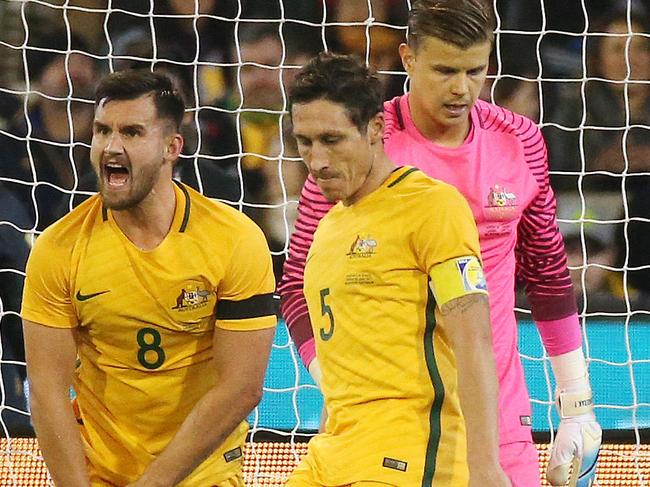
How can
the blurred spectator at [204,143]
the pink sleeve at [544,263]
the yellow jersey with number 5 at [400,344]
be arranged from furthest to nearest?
the blurred spectator at [204,143] < the pink sleeve at [544,263] < the yellow jersey with number 5 at [400,344]

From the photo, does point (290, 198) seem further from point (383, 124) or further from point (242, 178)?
point (383, 124)

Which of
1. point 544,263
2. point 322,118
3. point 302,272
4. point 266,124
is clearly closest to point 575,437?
point 544,263

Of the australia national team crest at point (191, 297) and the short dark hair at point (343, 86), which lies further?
the australia national team crest at point (191, 297)

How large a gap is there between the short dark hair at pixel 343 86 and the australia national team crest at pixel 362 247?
0.21m

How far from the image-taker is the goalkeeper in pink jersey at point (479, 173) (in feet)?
9.70

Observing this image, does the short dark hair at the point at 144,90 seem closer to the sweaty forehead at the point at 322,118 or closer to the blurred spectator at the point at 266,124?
the sweaty forehead at the point at 322,118

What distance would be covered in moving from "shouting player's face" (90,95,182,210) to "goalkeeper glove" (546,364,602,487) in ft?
3.93

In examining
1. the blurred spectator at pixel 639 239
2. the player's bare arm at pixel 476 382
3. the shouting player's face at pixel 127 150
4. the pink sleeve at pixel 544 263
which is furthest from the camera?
the blurred spectator at pixel 639 239

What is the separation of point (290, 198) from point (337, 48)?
663 mm

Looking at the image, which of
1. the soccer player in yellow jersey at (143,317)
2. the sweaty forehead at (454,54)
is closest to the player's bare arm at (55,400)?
the soccer player in yellow jersey at (143,317)

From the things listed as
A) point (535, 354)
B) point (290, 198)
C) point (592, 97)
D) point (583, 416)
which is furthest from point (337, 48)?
point (583, 416)

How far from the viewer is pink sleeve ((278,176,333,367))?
309cm

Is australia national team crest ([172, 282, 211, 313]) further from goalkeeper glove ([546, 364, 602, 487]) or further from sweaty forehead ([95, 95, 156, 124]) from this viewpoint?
goalkeeper glove ([546, 364, 602, 487])

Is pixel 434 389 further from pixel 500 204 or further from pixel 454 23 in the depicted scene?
pixel 454 23
